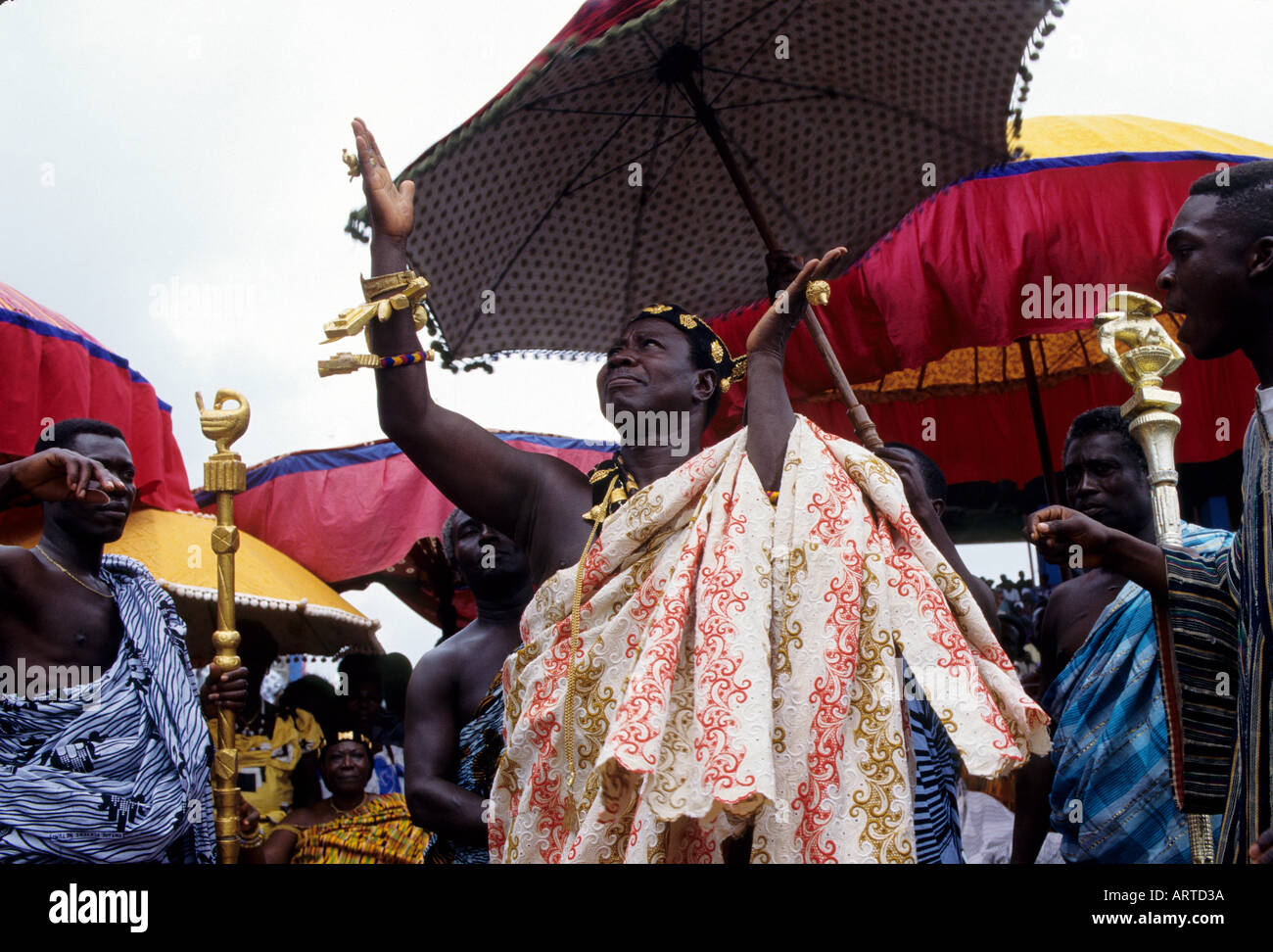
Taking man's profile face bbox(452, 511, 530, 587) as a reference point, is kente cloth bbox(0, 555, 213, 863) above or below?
below

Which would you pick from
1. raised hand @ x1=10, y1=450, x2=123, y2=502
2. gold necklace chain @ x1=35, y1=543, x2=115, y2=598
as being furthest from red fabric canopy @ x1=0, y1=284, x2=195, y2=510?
raised hand @ x1=10, y1=450, x2=123, y2=502

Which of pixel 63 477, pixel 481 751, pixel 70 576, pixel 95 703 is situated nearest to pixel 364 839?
pixel 95 703

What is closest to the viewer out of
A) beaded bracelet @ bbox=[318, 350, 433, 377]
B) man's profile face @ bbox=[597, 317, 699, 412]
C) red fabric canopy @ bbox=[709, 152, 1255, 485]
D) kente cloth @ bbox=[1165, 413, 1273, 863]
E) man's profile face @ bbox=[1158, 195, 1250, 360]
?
kente cloth @ bbox=[1165, 413, 1273, 863]

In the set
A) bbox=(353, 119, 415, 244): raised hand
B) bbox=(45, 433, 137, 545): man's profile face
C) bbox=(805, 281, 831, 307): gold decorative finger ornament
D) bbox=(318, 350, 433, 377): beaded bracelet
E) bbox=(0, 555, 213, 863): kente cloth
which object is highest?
bbox=(353, 119, 415, 244): raised hand

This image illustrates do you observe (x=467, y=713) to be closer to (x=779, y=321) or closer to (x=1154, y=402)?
(x=779, y=321)

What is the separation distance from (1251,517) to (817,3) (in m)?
2.08

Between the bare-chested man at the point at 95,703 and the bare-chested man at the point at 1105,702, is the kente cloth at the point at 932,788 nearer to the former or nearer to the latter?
the bare-chested man at the point at 1105,702

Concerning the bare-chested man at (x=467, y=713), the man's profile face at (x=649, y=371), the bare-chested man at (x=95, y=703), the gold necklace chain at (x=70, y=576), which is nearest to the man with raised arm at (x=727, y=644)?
the man's profile face at (x=649, y=371)

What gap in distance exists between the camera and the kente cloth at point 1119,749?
3230 mm

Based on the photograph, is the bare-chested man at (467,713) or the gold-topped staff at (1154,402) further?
the bare-chested man at (467,713)

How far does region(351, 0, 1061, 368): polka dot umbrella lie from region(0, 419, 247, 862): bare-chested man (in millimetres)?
1518

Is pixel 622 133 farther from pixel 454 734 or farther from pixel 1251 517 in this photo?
pixel 1251 517

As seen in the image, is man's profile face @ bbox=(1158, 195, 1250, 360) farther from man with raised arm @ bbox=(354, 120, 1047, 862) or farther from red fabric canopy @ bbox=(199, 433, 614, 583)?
red fabric canopy @ bbox=(199, 433, 614, 583)

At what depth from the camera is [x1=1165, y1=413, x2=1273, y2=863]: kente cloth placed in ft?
6.97
